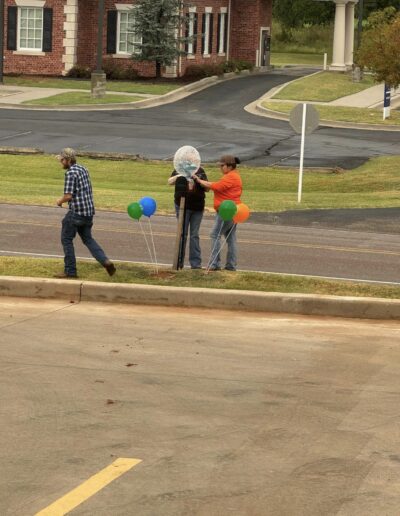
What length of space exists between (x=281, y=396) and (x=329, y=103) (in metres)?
41.3

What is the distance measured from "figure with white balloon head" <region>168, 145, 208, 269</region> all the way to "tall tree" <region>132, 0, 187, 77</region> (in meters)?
38.7

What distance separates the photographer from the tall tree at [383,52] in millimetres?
34469

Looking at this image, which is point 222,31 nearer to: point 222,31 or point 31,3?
point 222,31

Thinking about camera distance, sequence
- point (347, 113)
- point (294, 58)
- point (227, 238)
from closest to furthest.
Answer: point (227, 238), point (347, 113), point (294, 58)

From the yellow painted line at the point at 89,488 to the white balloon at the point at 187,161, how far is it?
7.22 m

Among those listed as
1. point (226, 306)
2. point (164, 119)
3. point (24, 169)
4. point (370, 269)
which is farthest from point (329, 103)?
point (226, 306)

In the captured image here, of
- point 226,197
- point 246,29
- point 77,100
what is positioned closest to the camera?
point 226,197

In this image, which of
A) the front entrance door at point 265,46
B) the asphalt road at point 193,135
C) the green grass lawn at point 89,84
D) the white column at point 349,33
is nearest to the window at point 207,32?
the front entrance door at point 265,46

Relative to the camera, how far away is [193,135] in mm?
41094

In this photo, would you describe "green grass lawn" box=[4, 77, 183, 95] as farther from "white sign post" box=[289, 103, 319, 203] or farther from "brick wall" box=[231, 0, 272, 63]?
"white sign post" box=[289, 103, 319, 203]

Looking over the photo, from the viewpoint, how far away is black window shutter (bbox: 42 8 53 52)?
56219mm

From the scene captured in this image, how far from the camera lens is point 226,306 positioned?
577 inches

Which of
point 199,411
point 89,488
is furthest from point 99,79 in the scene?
point 89,488

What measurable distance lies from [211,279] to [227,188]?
4.56ft
